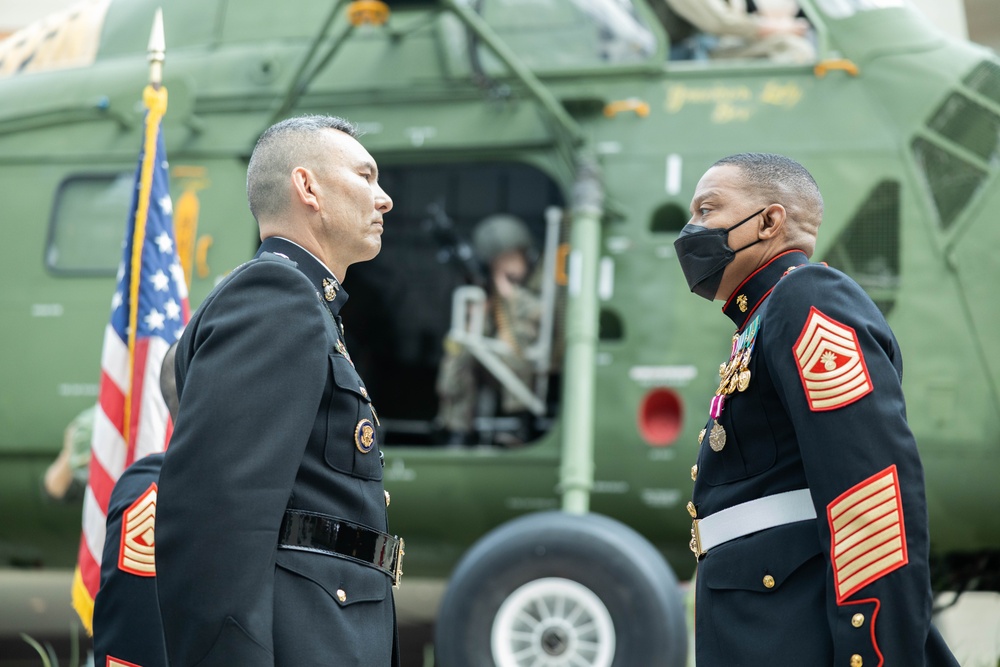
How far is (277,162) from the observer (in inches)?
90.9

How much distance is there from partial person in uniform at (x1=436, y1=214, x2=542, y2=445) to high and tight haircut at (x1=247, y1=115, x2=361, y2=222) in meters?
4.00

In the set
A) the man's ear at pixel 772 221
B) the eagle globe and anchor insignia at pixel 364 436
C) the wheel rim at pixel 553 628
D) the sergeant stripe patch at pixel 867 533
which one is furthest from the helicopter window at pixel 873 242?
the eagle globe and anchor insignia at pixel 364 436

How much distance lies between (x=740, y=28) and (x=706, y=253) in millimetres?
3568

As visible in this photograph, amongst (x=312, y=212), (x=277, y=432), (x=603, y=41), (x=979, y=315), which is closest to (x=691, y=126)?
(x=603, y=41)

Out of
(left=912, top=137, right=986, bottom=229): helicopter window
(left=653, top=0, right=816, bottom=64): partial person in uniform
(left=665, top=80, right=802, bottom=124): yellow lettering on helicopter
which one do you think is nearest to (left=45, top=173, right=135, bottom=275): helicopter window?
(left=665, top=80, right=802, bottom=124): yellow lettering on helicopter

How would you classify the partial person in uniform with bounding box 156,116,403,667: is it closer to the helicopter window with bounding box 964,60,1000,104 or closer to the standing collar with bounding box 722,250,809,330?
the standing collar with bounding box 722,250,809,330

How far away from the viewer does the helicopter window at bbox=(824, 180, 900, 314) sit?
537 centimetres

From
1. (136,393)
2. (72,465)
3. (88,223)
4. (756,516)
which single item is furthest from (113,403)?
(756,516)

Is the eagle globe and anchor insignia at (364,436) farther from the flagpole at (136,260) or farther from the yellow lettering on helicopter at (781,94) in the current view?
the yellow lettering on helicopter at (781,94)

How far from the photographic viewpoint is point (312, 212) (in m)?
2.30

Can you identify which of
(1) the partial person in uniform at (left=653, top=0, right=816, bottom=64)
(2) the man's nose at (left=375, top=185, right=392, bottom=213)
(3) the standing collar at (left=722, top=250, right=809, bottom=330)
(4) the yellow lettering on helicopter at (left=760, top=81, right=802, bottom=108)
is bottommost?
(3) the standing collar at (left=722, top=250, right=809, bottom=330)

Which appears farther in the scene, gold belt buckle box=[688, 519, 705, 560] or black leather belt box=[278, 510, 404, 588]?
gold belt buckle box=[688, 519, 705, 560]

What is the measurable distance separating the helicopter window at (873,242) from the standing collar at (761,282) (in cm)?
312

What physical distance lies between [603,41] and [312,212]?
384cm
